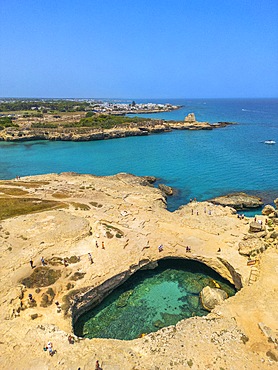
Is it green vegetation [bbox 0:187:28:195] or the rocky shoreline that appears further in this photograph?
the rocky shoreline

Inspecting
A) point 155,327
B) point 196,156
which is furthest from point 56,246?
point 196,156

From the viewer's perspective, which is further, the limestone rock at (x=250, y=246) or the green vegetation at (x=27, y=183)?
the green vegetation at (x=27, y=183)

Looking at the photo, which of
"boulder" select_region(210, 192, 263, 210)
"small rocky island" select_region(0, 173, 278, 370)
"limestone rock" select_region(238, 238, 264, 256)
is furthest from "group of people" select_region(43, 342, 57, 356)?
"boulder" select_region(210, 192, 263, 210)

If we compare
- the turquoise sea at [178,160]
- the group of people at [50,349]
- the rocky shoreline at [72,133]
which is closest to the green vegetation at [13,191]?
the turquoise sea at [178,160]

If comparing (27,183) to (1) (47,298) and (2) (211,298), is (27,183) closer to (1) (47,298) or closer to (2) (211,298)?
(1) (47,298)

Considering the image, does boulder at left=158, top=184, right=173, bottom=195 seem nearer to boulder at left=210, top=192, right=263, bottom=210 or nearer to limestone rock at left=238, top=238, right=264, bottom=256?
boulder at left=210, top=192, right=263, bottom=210

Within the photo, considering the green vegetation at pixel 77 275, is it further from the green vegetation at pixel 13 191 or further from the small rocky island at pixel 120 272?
the green vegetation at pixel 13 191
